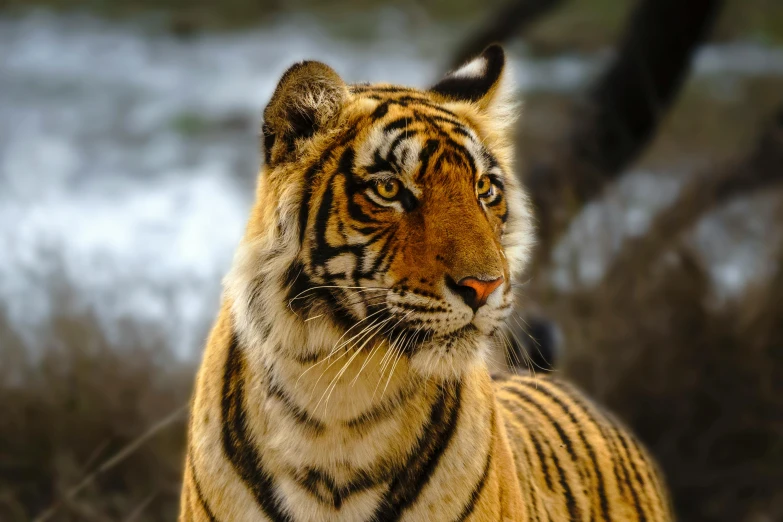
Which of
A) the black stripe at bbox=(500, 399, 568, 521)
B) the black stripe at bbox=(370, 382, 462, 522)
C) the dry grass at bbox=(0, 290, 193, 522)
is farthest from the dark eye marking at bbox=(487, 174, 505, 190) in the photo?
the dry grass at bbox=(0, 290, 193, 522)

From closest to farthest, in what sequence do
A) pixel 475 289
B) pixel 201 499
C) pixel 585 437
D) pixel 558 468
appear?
pixel 475 289, pixel 201 499, pixel 558 468, pixel 585 437

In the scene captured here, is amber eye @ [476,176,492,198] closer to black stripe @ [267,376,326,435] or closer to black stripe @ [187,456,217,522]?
black stripe @ [267,376,326,435]

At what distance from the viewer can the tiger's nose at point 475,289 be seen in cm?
149

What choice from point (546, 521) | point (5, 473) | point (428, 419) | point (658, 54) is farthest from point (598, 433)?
point (658, 54)

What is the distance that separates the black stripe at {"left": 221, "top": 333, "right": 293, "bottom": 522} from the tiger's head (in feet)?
0.24

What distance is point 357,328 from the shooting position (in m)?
1.60

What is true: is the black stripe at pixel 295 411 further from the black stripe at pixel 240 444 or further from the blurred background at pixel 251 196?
the blurred background at pixel 251 196

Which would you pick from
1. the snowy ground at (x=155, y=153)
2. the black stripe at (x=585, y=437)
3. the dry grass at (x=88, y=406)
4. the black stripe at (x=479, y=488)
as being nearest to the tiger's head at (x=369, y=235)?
the black stripe at (x=479, y=488)

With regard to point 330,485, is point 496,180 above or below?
above

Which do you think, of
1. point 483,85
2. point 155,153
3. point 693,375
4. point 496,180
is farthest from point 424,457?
point 155,153

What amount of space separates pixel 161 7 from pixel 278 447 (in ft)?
20.1

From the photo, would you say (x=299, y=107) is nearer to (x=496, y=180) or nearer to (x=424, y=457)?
(x=496, y=180)

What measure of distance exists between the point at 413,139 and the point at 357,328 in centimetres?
34

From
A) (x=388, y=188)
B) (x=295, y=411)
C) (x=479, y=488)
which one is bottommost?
(x=479, y=488)
